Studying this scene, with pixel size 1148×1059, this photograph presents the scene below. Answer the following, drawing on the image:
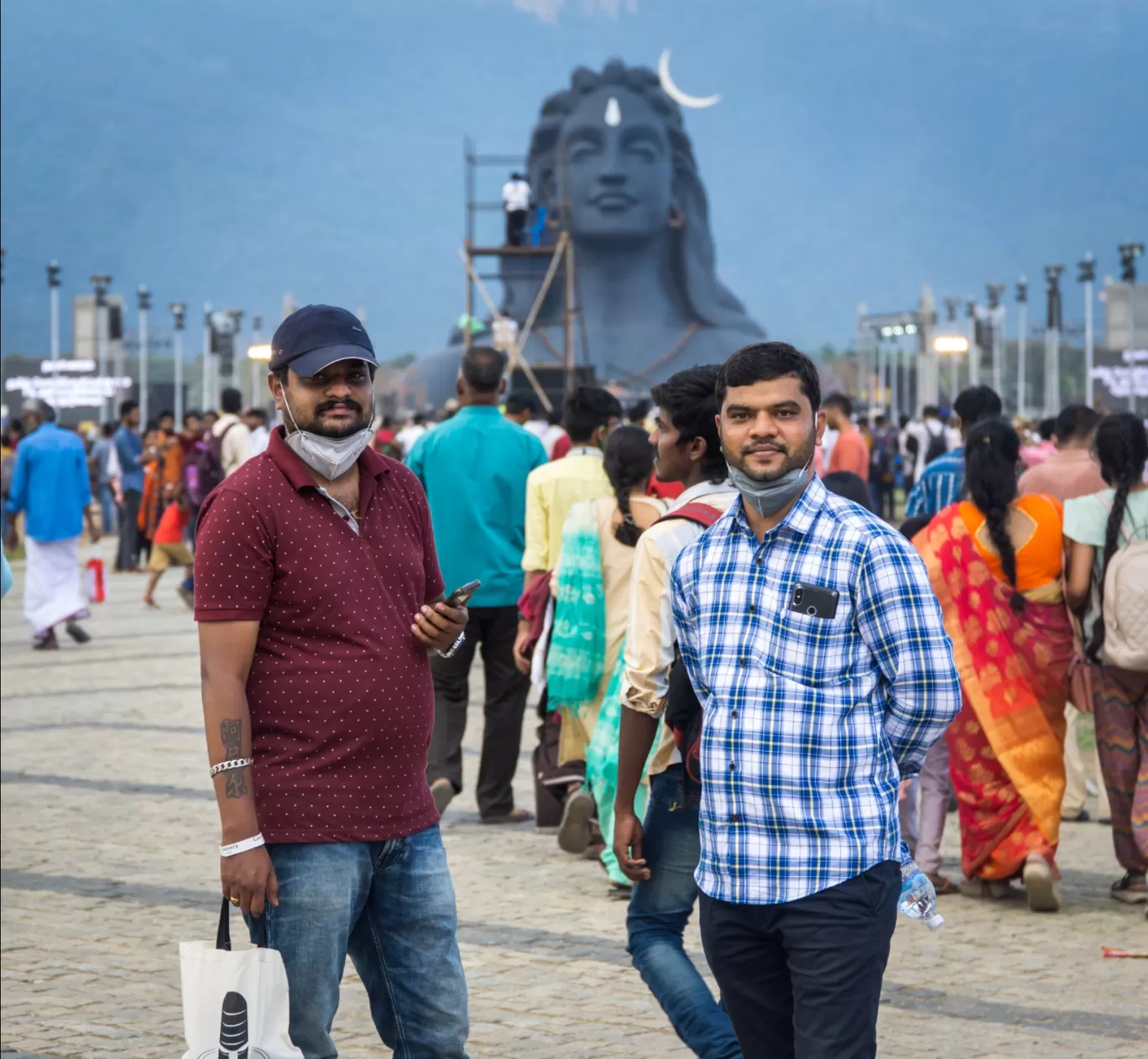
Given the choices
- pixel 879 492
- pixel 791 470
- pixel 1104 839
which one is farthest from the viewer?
pixel 879 492

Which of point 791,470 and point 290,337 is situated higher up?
point 290,337

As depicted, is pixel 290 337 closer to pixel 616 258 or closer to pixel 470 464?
pixel 470 464

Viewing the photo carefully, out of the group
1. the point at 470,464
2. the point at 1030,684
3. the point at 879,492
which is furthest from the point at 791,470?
the point at 879,492

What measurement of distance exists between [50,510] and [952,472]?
7399 millimetres

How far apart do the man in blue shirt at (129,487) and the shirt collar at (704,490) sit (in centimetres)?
1762

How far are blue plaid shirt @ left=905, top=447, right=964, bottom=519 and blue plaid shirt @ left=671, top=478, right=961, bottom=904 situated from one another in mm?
4749

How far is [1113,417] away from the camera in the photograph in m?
6.23

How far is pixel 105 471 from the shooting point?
2455 centimetres

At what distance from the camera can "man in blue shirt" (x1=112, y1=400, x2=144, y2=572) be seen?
2147 centimetres

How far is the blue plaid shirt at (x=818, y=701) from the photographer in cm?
304

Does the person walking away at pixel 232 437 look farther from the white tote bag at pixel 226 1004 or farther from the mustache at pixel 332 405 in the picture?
the white tote bag at pixel 226 1004

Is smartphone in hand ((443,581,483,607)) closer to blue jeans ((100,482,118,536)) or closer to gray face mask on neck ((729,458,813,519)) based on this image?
gray face mask on neck ((729,458,813,519))

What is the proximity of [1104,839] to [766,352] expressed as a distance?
4.76 m

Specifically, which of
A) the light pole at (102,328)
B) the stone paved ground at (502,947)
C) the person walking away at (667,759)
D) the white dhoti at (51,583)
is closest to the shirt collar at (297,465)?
the person walking away at (667,759)
